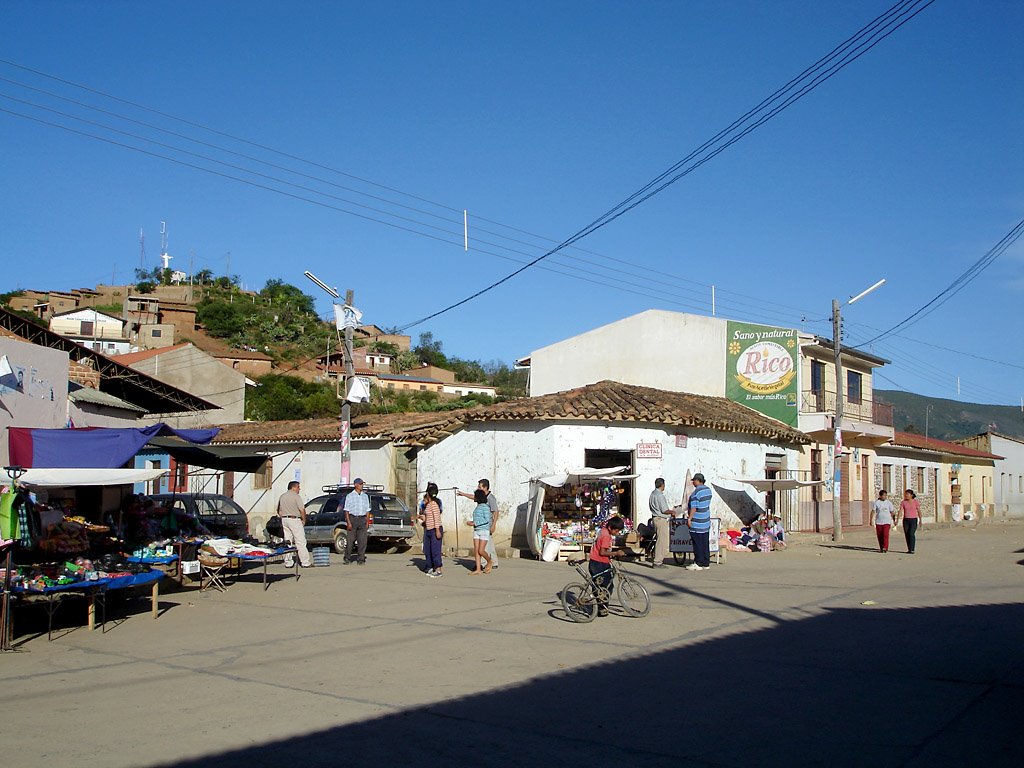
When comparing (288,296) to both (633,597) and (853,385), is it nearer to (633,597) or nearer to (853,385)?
(853,385)

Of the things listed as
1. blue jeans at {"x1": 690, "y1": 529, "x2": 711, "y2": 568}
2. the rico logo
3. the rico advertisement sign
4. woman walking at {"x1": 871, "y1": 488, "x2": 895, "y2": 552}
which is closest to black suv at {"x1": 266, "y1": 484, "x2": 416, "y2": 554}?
blue jeans at {"x1": 690, "y1": 529, "x2": 711, "y2": 568}

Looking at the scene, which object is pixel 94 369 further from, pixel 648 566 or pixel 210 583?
pixel 648 566

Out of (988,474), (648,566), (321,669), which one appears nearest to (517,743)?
(321,669)

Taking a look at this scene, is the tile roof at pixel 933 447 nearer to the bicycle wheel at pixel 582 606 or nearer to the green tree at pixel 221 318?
the bicycle wheel at pixel 582 606

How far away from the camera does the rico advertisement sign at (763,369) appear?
32.1 metres

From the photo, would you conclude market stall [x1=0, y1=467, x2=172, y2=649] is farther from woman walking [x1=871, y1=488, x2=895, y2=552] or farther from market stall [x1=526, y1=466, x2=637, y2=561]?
woman walking [x1=871, y1=488, x2=895, y2=552]

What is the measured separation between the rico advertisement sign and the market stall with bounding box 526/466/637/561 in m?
10.4

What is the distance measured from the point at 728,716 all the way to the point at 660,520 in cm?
1246

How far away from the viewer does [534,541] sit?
21.6 meters

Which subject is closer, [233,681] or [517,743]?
[517,743]

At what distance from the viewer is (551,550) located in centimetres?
2133

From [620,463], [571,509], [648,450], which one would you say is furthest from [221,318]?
[648,450]

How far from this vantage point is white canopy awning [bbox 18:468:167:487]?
11523 millimetres

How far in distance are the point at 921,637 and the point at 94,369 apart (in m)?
20.2
